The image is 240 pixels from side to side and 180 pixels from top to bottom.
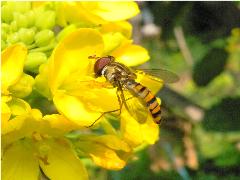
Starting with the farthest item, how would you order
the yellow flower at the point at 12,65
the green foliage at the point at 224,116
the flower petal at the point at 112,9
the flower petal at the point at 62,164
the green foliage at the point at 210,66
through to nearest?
the green foliage at the point at 210,66 → the green foliage at the point at 224,116 → the flower petal at the point at 112,9 → the flower petal at the point at 62,164 → the yellow flower at the point at 12,65

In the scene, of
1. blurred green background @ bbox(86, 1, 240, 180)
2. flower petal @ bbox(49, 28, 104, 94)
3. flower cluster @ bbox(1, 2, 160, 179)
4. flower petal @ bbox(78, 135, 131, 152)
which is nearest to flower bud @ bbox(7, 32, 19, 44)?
flower cluster @ bbox(1, 2, 160, 179)

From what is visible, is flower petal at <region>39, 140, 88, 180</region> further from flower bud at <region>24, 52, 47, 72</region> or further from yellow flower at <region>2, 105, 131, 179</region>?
flower bud at <region>24, 52, 47, 72</region>

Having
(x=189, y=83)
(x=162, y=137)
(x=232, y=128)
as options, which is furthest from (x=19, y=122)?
(x=189, y=83)

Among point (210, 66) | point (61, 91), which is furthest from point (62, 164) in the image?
point (210, 66)

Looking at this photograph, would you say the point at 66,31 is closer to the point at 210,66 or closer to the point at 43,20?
the point at 43,20

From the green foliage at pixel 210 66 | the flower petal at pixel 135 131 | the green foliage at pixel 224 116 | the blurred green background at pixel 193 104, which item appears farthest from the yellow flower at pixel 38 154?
the green foliage at pixel 210 66

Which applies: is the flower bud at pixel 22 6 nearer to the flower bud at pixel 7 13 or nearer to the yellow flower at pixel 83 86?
the flower bud at pixel 7 13

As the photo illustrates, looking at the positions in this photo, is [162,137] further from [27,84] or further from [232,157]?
[27,84]
